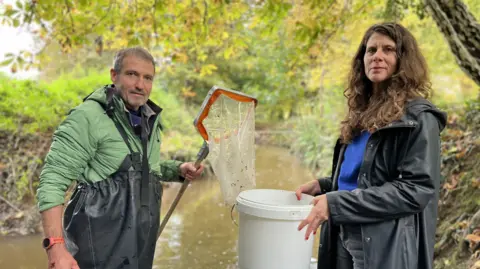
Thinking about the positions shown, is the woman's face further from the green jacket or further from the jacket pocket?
the green jacket

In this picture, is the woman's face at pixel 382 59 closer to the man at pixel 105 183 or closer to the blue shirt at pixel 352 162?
the blue shirt at pixel 352 162

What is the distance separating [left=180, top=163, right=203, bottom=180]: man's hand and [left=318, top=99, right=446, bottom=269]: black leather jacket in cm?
109

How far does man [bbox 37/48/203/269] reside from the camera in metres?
1.64

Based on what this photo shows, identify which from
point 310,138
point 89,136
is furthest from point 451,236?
point 310,138

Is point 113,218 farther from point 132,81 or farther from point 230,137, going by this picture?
point 230,137

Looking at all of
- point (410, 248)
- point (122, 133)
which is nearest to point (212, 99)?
point (122, 133)

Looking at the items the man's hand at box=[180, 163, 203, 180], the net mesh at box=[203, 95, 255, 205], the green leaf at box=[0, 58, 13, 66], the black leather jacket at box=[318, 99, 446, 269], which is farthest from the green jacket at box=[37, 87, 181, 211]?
the green leaf at box=[0, 58, 13, 66]

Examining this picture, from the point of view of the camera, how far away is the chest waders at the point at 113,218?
1.73 metres

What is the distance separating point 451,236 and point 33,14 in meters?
4.32

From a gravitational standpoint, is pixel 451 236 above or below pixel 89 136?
below

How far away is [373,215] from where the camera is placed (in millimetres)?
1377

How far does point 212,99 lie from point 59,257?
1108 millimetres

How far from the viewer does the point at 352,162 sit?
63.7 inches

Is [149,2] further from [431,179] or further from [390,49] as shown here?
[431,179]
